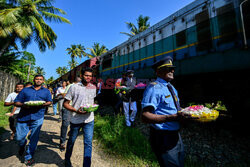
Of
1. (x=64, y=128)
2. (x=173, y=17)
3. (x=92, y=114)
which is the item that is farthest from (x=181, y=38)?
(x=64, y=128)

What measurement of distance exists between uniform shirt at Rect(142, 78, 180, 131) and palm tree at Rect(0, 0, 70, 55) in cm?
1362

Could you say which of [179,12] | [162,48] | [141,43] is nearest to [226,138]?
[162,48]

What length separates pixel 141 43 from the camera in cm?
729

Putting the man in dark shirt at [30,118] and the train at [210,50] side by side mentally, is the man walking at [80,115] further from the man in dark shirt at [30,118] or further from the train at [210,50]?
the train at [210,50]

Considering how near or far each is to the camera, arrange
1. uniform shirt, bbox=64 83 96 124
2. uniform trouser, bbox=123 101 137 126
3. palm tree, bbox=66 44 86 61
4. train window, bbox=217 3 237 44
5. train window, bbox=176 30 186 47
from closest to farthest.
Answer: uniform shirt, bbox=64 83 96 124
train window, bbox=217 3 237 44
uniform trouser, bbox=123 101 137 126
train window, bbox=176 30 186 47
palm tree, bbox=66 44 86 61

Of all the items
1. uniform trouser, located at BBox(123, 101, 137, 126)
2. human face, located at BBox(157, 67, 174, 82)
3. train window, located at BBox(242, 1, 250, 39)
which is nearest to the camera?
human face, located at BBox(157, 67, 174, 82)

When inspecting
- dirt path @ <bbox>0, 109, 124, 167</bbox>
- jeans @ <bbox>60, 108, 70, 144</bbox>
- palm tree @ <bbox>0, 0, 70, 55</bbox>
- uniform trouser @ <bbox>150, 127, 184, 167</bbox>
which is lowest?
Answer: dirt path @ <bbox>0, 109, 124, 167</bbox>

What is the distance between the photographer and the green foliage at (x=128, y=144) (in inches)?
114

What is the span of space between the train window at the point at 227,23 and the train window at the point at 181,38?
1.19m

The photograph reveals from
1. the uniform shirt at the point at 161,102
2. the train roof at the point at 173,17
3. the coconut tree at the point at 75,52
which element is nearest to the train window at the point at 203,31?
the train roof at the point at 173,17

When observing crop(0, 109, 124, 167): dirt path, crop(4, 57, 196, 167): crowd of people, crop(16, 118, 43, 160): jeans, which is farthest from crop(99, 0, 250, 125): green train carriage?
crop(16, 118, 43, 160): jeans

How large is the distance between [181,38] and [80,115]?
482 centimetres

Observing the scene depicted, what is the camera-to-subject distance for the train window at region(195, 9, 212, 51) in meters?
4.29

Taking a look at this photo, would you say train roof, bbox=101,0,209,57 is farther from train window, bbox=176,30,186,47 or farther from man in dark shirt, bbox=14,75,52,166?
man in dark shirt, bbox=14,75,52,166
